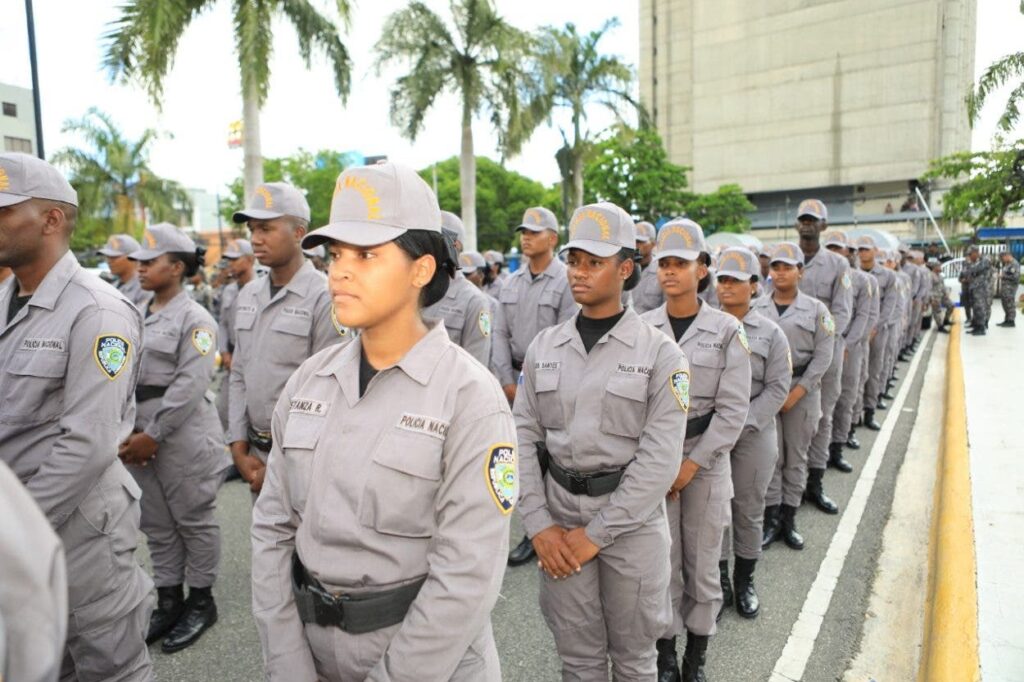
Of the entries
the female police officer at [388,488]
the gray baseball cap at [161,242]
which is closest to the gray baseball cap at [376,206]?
the female police officer at [388,488]

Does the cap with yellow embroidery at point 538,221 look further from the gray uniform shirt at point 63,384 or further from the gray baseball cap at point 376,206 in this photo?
the gray baseball cap at point 376,206

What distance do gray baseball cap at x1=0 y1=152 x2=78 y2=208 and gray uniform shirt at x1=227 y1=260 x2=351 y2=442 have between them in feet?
3.70

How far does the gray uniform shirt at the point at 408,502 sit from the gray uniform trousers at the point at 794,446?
3865 millimetres

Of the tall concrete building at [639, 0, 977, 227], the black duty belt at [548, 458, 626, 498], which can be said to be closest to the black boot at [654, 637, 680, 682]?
the black duty belt at [548, 458, 626, 498]

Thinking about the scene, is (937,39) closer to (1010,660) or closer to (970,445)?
(970,445)

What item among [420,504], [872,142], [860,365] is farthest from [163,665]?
[872,142]

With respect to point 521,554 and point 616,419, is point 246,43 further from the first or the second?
point 616,419

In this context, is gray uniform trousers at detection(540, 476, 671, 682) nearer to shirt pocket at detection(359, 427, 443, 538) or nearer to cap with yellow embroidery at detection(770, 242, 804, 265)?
shirt pocket at detection(359, 427, 443, 538)

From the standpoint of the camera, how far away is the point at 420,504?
5.75ft

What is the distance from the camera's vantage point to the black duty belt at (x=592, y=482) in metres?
2.74

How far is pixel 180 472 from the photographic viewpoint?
3.80 m

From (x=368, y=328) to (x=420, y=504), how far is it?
0.49 m

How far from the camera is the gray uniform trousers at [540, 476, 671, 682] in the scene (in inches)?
106

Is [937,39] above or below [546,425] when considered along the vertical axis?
above
